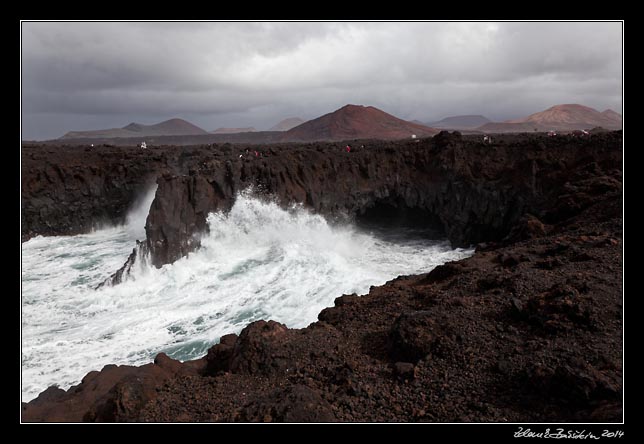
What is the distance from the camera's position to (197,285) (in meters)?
12.8

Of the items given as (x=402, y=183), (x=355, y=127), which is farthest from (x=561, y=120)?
(x=402, y=183)

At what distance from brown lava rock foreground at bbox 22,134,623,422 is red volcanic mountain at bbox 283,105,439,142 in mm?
47919

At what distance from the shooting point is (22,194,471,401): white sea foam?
9.23 metres

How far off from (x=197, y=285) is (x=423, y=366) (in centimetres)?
962

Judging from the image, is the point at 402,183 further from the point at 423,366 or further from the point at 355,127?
the point at 355,127

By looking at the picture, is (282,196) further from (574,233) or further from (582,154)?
(582,154)

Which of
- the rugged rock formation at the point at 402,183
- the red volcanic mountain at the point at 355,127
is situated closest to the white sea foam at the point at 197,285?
the rugged rock formation at the point at 402,183

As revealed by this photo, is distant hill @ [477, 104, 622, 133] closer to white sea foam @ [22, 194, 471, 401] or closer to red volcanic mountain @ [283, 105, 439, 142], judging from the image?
red volcanic mountain @ [283, 105, 439, 142]

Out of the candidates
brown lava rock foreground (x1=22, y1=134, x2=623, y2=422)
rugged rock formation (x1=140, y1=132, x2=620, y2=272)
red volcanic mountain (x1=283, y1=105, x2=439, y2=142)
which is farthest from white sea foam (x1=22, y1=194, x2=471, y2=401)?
red volcanic mountain (x1=283, y1=105, x2=439, y2=142)

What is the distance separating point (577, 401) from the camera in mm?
3934

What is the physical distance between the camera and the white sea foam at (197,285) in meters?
9.23

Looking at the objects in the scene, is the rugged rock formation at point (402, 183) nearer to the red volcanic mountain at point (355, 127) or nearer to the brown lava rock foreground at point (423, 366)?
the brown lava rock foreground at point (423, 366)

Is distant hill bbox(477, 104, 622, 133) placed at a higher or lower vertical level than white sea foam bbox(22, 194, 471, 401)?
higher

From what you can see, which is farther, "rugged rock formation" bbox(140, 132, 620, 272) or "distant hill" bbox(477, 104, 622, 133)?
"distant hill" bbox(477, 104, 622, 133)
